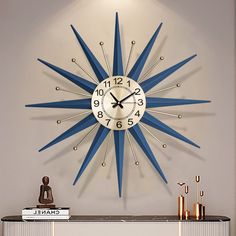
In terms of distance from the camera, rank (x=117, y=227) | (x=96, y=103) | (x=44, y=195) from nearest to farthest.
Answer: (x=117, y=227), (x=44, y=195), (x=96, y=103)

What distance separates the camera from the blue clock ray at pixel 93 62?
3.04 meters

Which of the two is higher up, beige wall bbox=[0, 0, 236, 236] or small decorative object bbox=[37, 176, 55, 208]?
beige wall bbox=[0, 0, 236, 236]

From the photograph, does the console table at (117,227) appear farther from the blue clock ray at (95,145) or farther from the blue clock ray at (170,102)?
the blue clock ray at (170,102)

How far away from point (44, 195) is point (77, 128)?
388mm

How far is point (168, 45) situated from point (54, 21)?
64 cm

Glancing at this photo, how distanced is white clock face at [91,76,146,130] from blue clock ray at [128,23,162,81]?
36mm

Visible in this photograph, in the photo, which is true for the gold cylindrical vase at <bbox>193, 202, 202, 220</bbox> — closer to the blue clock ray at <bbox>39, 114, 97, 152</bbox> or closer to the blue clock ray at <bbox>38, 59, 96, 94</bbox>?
the blue clock ray at <bbox>39, 114, 97, 152</bbox>

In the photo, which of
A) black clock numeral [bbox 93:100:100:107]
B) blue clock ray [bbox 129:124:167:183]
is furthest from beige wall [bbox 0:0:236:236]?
black clock numeral [bbox 93:100:100:107]

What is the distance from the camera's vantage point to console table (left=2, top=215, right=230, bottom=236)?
280cm

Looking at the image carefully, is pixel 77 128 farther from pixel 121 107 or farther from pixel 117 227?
pixel 117 227

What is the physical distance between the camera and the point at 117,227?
9.25 ft

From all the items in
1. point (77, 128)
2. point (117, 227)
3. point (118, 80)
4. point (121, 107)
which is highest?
point (118, 80)

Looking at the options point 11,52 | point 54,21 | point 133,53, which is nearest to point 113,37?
point 133,53

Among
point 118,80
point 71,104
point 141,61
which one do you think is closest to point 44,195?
point 71,104
